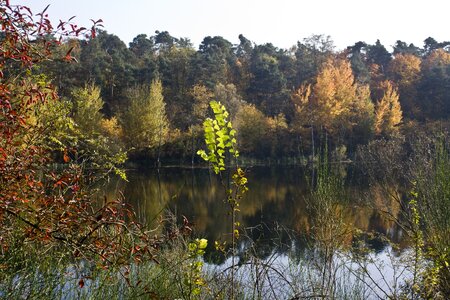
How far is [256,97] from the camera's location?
149ft

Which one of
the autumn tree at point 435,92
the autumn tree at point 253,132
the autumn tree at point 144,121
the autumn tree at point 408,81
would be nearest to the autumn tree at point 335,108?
the autumn tree at point 253,132

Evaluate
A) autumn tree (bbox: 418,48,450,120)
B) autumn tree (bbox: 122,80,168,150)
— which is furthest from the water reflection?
autumn tree (bbox: 418,48,450,120)

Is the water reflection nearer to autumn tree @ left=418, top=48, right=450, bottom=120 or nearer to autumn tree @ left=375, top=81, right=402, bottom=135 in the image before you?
autumn tree @ left=375, top=81, right=402, bottom=135

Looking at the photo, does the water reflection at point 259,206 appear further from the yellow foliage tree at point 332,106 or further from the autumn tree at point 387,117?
the autumn tree at point 387,117

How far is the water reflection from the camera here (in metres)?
12.0

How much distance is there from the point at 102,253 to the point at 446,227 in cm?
353

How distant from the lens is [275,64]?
4550 centimetres

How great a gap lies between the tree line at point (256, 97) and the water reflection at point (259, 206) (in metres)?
9.32

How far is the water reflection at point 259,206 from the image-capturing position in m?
12.0

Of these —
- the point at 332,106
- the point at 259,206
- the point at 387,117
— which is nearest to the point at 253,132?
the point at 332,106

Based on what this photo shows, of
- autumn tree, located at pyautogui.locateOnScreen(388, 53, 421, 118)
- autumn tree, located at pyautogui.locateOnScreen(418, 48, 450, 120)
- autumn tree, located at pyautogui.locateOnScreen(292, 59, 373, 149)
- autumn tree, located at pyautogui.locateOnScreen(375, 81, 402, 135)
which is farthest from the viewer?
autumn tree, located at pyautogui.locateOnScreen(388, 53, 421, 118)

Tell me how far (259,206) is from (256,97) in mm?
29149

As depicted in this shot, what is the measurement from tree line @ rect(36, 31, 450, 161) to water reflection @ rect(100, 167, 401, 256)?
9322 mm

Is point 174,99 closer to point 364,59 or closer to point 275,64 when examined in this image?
point 275,64
